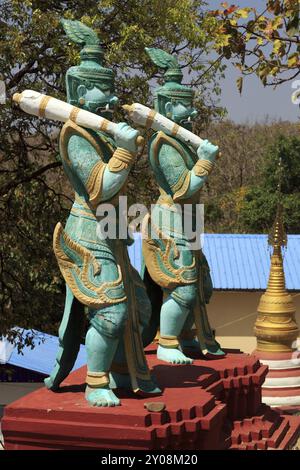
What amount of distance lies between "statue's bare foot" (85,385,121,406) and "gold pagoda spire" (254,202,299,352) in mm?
5934

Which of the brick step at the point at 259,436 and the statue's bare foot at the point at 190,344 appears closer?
the brick step at the point at 259,436

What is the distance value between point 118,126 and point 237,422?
8.90 ft

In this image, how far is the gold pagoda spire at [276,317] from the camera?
10.6 meters

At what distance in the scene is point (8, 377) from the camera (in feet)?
33.6

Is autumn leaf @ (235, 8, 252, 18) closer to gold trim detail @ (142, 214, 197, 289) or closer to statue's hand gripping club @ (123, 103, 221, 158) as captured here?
statue's hand gripping club @ (123, 103, 221, 158)

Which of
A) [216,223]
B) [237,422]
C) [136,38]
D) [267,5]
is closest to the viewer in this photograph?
[267,5]

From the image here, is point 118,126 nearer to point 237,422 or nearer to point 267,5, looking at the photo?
point 267,5

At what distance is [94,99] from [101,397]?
2032 mm

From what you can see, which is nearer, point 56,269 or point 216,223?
point 56,269

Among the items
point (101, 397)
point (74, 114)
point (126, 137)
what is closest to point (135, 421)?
point (101, 397)

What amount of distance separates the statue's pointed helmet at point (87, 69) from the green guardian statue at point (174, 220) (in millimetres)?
1182

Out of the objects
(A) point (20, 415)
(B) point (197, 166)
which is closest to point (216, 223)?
(B) point (197, 166)

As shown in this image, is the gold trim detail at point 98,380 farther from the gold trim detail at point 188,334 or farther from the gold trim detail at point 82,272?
the gold trim detail at point 188,334

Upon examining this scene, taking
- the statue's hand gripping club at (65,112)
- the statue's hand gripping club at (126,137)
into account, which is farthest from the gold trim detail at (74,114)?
A: the statue's hand gripping club at (126,137)
